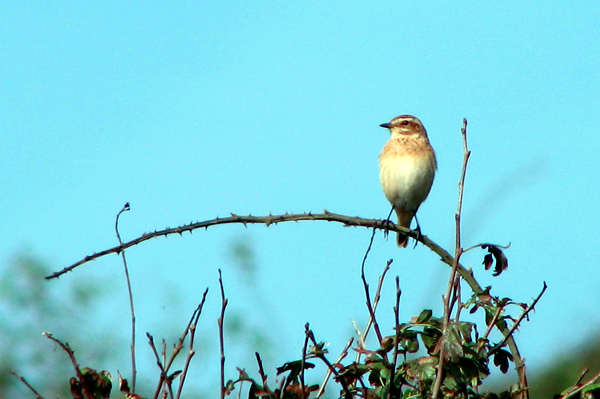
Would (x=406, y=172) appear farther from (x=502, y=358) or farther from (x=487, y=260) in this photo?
(x=502, y=358)

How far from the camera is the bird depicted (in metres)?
8.93

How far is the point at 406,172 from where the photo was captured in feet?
29.2

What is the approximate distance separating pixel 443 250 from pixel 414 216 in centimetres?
573

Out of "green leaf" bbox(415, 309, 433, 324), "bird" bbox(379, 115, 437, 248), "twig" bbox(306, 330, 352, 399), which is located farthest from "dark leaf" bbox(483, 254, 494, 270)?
"bird" bbox(379, 115, 437, 248)

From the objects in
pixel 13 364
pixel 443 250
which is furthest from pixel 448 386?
pixel 13 364

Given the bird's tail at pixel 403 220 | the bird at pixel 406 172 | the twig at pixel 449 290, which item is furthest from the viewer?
the bird's tail at pixel 403 220

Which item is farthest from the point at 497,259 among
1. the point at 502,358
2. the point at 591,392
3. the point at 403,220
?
the point at 403,220

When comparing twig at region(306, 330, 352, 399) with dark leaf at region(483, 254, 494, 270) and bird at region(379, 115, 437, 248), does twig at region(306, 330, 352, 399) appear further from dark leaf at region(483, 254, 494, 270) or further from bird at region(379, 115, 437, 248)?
bird at region(379, 115, 437, 248)

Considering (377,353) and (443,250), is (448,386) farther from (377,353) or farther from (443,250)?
(443,250)

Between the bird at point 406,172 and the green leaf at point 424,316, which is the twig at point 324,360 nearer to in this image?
the green leaf at point 424,316

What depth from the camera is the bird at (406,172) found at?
893 cm

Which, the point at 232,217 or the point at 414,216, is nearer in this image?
the point at 232,217

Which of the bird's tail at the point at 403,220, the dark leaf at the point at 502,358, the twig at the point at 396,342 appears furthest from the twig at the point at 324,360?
the bird's tail at the point at 403,220

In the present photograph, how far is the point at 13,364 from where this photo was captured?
358 inches
